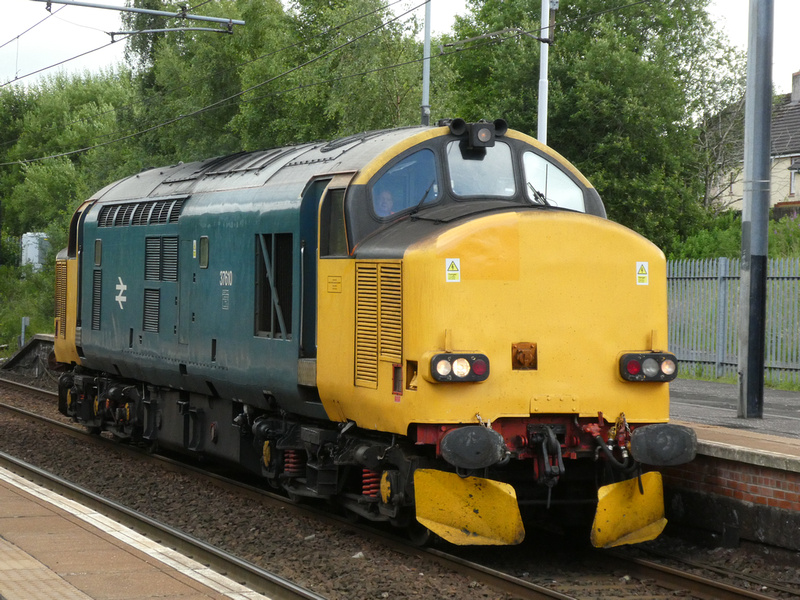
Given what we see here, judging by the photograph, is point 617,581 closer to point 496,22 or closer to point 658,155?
point 658,155

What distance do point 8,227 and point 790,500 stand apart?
5886 centimetres

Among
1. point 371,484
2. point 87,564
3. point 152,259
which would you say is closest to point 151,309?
point 152,259

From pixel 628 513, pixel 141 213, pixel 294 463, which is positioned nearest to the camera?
pixel 628 513

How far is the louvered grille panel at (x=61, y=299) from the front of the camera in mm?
16297

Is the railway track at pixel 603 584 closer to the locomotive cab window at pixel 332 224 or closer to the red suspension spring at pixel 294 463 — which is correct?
the red suspension spring at pixel 294 463

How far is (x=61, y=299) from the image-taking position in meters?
16.5

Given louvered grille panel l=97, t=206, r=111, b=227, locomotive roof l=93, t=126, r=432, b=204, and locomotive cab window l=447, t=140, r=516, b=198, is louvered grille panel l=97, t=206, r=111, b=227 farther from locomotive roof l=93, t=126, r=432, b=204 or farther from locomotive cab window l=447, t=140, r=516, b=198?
locomotive cab window l=447, t=140, r=516, b=198

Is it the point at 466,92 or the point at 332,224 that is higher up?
the point at 466,92

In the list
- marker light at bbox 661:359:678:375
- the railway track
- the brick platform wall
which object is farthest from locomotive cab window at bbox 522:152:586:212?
the railway track

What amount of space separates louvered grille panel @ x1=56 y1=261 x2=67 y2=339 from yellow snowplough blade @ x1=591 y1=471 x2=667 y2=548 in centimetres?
1039

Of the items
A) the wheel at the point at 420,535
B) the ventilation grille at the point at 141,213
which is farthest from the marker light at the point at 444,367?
the ventilation grille at the point at 141,213

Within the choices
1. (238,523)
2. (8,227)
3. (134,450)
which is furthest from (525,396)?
(8,227)

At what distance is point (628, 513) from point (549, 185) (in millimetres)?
2917

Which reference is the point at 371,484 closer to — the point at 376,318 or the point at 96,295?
the point at 376,318
